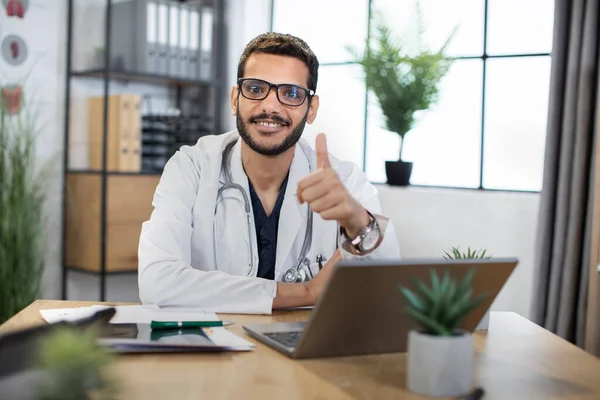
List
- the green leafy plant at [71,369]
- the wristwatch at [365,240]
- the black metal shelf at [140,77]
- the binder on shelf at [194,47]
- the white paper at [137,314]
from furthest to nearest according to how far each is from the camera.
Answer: the binder on shelf at [194,47], the black metal shelf at [140,77], the wristwatch at [365,240], the white paper at [137,314], the green leafy plant at [71,369]

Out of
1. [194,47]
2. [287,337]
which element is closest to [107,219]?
[194,47]

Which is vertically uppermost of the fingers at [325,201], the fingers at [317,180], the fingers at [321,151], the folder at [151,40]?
the folder at [151,40]

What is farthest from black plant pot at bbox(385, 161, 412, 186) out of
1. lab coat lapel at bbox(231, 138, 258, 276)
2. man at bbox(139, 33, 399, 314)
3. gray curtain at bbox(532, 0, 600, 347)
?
lab coat lapel at bbox(231, 138, 258, 276)

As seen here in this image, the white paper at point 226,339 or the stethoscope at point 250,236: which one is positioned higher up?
the stethoscope at point 250,236

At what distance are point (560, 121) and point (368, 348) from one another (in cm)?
231

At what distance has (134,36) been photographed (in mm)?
4133

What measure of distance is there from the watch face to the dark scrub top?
0.51 metres

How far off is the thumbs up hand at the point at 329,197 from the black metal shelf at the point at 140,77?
8.52ft

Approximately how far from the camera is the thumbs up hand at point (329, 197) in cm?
165

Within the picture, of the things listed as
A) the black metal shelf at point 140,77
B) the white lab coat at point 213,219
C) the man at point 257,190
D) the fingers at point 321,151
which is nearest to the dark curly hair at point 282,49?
the man at point 257,190

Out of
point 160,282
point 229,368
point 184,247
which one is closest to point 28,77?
point 184,247

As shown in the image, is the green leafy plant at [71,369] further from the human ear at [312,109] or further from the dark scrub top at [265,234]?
the human ear at [312,109]

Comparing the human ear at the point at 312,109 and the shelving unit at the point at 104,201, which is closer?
the human ear at the point at 312,109

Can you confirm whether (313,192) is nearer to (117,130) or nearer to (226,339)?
(226,339)
